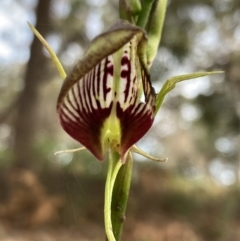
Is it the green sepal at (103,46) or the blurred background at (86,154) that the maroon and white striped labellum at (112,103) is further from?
the blurred background at (86,154)

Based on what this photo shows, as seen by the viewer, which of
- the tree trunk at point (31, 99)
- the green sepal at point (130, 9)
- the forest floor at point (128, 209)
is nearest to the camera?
the green sepal at point (130, 9)

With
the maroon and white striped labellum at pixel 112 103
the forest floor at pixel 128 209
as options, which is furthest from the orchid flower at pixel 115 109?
the forest floor at pixel 128 209

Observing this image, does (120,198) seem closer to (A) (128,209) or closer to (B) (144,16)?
(B) (144,16)

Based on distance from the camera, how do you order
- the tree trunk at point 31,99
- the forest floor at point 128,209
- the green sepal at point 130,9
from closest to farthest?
the green sepal at point 130,9
the tree trunk at point 31,99
the forest floor at point 128,209

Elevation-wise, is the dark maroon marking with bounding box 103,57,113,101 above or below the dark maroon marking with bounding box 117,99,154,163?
above

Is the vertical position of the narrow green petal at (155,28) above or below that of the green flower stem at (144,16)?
below

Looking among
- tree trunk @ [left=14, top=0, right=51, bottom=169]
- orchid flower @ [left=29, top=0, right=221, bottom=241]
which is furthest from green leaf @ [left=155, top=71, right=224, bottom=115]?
tree trunk @ [left=14, top=0, right=51, bottom=169]

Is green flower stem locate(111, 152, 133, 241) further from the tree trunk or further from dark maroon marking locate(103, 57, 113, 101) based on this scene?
the tree trunk
